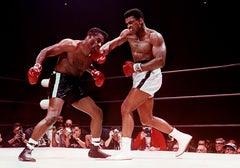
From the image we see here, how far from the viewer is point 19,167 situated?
2115 mm

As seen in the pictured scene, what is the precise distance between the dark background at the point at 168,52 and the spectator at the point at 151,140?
74 cm

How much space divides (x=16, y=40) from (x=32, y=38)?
0.85ft

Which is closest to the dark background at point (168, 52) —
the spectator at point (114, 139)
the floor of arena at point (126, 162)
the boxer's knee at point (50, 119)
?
the spectator at point (114, 139)

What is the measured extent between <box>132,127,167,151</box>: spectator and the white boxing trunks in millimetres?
1502

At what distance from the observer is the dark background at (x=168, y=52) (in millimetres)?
5266

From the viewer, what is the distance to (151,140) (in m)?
4.30

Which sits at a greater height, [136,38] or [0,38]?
[0,38]

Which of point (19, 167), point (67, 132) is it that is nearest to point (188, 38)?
point (67, 132)

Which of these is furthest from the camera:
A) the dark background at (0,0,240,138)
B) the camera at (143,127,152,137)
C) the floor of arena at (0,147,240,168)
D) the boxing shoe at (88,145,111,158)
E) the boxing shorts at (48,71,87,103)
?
the dark background at (0,0,240,138)

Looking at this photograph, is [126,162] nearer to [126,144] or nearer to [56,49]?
[126,144]

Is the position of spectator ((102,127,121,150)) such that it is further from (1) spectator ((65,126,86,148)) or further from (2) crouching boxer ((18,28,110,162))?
(2) crouching boxer ((18,28,110,162))

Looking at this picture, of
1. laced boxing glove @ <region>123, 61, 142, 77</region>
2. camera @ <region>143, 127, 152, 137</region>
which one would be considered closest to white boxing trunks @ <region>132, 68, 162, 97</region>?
laced boxing glove @ <region>123, 61, 142, 77</region>

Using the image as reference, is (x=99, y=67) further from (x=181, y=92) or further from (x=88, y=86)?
(x=181, y=92)

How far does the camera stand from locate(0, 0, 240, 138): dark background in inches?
207
